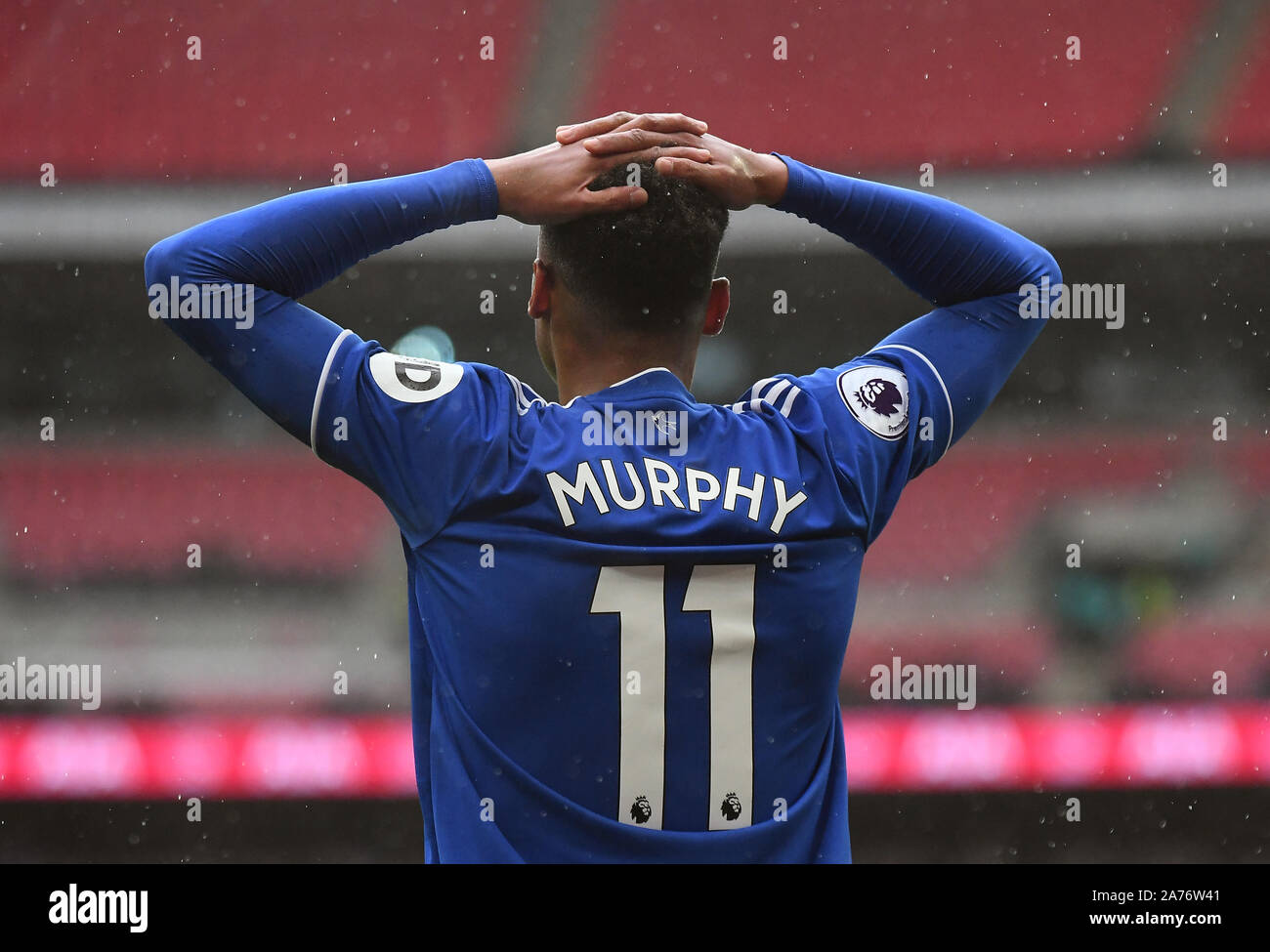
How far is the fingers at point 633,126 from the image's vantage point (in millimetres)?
1213

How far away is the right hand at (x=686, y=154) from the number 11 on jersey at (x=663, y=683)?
0.37 meters

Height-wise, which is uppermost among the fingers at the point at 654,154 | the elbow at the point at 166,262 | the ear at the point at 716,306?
the fingers at the point at 654,154

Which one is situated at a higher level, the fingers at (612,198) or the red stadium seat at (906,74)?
the red stadium seat at (906,74)

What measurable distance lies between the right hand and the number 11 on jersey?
14.5 inches

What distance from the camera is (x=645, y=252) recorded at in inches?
46.9

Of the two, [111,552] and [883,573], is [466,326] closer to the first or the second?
[111,552]

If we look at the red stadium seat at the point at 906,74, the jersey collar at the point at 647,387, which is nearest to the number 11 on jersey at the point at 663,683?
the jersey collar at the point at 647,387

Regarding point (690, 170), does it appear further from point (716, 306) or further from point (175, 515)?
point (175, 515)

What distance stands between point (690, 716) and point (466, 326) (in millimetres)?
8650

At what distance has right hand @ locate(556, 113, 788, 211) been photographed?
1.19 metres

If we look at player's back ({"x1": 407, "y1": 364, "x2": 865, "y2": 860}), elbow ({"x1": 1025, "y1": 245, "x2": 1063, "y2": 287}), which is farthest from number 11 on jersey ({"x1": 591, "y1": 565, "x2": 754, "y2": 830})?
elbow ({"x1": 1025, "y1": 245, "x2": 1063, "y2": 287})

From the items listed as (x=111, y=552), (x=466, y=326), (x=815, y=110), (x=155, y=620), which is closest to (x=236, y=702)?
(x=155, y=620)

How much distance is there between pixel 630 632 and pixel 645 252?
36cm

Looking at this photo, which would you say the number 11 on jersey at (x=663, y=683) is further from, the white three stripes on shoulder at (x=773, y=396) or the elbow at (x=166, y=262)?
the elbow at (x=166, y=262)
